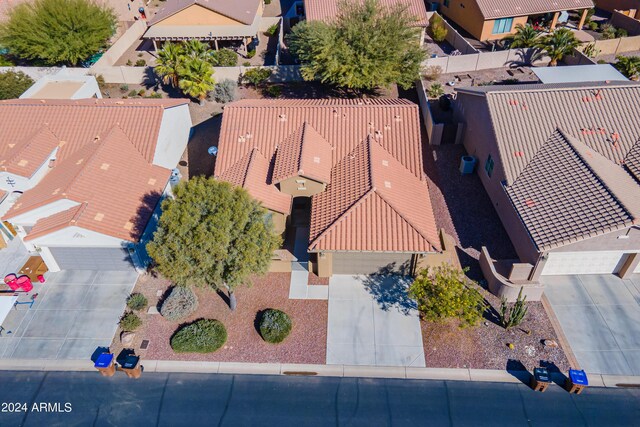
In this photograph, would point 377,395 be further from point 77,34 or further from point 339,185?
point 77,34

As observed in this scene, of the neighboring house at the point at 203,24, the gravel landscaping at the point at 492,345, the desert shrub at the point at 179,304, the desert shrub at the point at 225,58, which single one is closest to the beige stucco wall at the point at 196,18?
the neighboring house at the point at 203,24

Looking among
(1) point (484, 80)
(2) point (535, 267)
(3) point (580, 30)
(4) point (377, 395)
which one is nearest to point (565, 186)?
(2) point (535, 267)

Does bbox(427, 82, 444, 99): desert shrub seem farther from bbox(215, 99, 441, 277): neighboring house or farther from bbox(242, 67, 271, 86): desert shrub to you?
bbox(242, 67, 271, 86): desert shrub

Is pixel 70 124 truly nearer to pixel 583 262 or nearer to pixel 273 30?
pixel 273 30

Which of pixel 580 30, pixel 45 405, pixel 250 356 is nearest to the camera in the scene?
pixel 45 405

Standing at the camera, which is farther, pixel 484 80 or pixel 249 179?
pixel 484 80

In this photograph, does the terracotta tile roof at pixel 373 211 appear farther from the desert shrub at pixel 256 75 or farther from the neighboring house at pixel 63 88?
the neighboring house at pixel 63 88

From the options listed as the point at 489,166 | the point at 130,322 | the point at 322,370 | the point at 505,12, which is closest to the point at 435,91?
the point at 489,166
